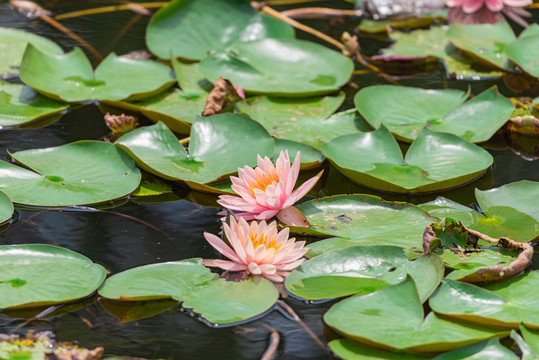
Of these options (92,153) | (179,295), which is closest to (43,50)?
(92,153)

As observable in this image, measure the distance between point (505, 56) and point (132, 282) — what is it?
2.14 m

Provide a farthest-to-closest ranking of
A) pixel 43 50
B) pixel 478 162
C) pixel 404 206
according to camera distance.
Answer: pixel 43 50
pixel 478 162
pixel 404 206

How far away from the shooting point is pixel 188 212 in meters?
1.84

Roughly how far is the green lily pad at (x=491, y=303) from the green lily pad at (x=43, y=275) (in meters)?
0.81

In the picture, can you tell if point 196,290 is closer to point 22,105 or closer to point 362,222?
point 362,222

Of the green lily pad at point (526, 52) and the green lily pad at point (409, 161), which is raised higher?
the green lily pad at point (526, 52)

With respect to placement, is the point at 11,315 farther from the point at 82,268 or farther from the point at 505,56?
the point at 505,56

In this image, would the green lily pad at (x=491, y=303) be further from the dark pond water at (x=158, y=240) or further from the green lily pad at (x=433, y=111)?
the green lily pad at (x=433, y=111)

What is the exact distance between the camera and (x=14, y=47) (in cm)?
279

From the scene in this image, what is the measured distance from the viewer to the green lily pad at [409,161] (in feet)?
6.30

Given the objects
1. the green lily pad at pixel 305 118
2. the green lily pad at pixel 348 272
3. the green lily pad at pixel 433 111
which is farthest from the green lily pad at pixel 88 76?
the green lily pad at pixel 348 272

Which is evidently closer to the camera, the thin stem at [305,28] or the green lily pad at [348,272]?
the green lily pad at [348,272]

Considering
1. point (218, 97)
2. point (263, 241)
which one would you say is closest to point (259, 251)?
point (263, 241)

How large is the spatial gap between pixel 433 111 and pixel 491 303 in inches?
42.9
